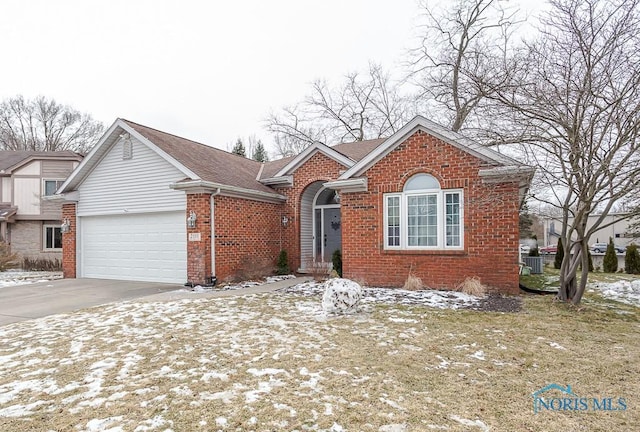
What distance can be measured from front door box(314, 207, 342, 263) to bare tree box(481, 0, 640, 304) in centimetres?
736

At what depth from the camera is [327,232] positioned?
45.2 ft

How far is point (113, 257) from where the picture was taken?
12.5 m

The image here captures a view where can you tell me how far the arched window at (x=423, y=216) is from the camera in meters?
9.19

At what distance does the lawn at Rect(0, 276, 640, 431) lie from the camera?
310 centimetres

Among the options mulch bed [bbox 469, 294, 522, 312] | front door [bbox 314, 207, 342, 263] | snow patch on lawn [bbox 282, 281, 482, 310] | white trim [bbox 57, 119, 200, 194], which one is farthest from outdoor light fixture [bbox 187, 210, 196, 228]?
mulch bed [bbox 469, 294, 522, 312]

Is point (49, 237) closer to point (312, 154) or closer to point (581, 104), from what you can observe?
point (312, 154)

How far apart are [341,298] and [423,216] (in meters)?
3.88

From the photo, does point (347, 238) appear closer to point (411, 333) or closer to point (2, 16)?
point (411, 333)

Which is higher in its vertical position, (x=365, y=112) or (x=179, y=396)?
Result: (x=365, y=112)

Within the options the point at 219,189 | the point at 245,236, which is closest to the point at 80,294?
the point at 219,189

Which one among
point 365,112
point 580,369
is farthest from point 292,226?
point 365,112

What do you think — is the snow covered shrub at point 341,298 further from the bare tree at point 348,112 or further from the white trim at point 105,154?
the bare tree at point 348,112

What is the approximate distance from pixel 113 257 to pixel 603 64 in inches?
559

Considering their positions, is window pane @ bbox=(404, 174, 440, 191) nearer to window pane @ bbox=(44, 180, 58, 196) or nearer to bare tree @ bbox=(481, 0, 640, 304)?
bare tree @ bbox=(481, 0, 640, 304)
